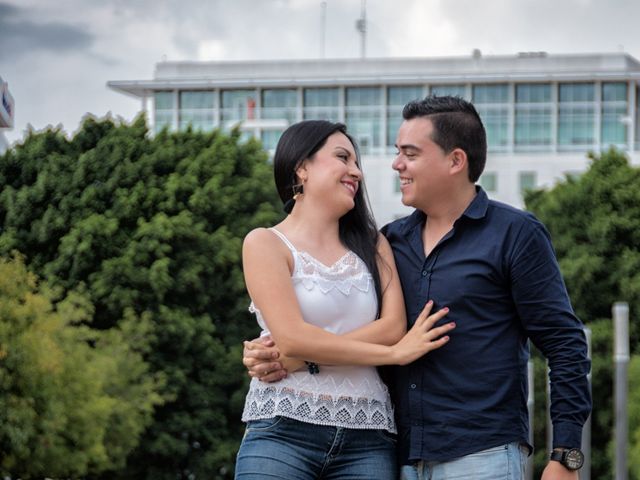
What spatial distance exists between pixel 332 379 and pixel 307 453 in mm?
280

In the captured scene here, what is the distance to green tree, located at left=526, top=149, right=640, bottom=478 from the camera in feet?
122

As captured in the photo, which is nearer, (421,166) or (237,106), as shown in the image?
(421,166)

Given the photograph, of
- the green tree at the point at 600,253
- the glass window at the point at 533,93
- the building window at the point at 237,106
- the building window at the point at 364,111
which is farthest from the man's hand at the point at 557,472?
the building window at the point at 237,106

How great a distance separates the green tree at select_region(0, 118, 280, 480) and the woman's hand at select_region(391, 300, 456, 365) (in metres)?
31.7

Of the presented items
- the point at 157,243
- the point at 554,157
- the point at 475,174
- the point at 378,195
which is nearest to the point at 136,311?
the point at 157,243

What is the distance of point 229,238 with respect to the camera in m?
A: 39.3

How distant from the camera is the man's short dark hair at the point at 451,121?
18.0 ft

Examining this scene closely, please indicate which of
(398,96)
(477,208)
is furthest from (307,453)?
(398,96)

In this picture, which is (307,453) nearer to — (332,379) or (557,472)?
(332,379)

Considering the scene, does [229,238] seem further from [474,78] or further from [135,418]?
[474,78]

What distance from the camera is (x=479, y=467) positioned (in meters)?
5.18

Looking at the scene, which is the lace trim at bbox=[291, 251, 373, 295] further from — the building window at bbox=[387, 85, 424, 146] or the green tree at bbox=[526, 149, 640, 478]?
the building window at bbox=[387, 85, 424, 146]

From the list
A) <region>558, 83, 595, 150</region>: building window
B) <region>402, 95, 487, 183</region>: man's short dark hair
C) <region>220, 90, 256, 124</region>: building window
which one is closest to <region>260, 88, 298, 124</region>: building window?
<region>220, 90, 256, 124</region>: building window

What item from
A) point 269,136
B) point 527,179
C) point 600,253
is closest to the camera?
point 600,253
